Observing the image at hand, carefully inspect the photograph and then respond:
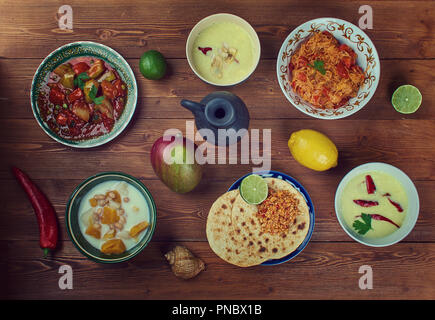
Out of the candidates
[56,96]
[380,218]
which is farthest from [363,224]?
[56,96]

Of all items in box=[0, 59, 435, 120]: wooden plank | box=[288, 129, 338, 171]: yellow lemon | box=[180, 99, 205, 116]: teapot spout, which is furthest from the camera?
box=[0, 59, 435, 120]: wooden plank

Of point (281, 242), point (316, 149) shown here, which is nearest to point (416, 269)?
point (281, 242)

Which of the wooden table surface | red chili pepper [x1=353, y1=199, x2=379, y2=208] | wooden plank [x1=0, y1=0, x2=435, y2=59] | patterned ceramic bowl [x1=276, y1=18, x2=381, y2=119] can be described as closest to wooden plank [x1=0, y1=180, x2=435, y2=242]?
the wooden table surface

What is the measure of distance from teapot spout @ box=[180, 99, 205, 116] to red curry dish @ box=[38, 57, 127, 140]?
443mm

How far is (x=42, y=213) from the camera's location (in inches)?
68.7

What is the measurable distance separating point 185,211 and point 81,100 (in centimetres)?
75

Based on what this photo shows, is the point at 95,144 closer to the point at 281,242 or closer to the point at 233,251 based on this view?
the point at 233,251

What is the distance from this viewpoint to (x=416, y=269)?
178 cm

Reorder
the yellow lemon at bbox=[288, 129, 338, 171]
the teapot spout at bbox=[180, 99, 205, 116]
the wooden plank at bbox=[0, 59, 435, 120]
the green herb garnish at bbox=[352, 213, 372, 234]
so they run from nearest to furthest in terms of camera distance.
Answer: the teapot spout at bbox=[180, 99, 205, 116] → the yellow lemon at bbox=[288, 129, 338, 171] → the green herb garnish at bbox=[352, 213, 372, 234] → the wooden plank at bbox=[0, 59, 435, 120]

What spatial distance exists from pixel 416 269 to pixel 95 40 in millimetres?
2000

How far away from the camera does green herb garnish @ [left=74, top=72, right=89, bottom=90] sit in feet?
5.77

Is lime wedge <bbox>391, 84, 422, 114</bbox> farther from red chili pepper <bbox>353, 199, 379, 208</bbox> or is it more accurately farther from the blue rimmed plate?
the blue rimmed plate

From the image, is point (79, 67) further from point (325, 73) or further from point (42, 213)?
point (325, 73)

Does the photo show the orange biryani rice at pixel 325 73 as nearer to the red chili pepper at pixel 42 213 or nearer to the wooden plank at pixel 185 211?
the wooden plank at pixel 185 211
